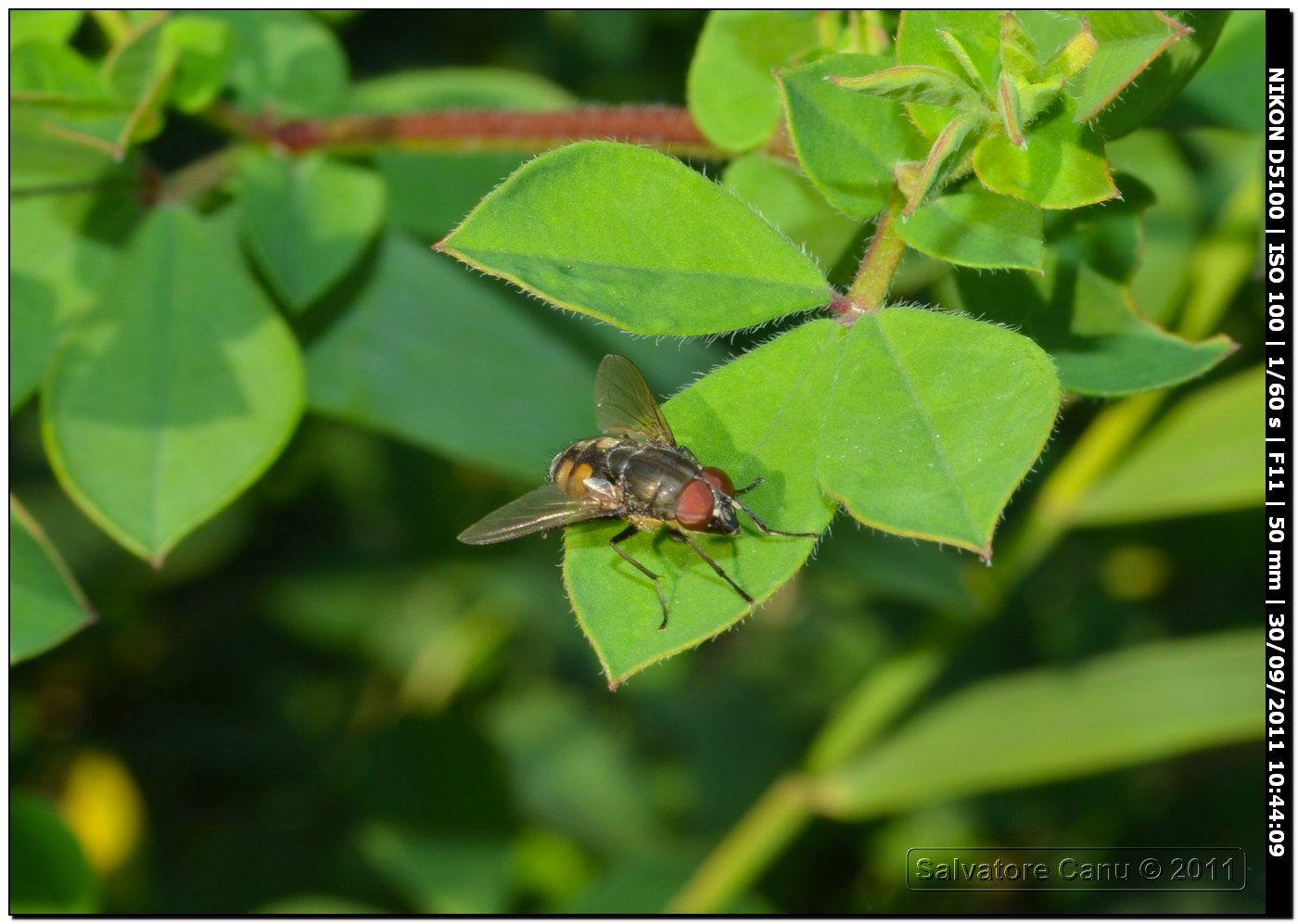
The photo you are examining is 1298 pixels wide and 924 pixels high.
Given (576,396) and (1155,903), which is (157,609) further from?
(1155,903)

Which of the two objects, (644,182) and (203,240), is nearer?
(644,182)

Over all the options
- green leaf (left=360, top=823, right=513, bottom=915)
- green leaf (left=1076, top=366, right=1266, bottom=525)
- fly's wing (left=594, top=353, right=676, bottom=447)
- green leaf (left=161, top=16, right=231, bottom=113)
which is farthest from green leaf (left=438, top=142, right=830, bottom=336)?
green leaf (left=360, top=823, right=513, bottom=915)

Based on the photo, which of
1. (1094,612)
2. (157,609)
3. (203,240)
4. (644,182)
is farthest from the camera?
(157,609)

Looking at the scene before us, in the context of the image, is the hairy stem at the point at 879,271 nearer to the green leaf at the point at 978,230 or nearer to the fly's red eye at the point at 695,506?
the green leaf at the point at 978,230

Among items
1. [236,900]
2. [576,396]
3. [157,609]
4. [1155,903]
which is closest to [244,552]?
[157,609]

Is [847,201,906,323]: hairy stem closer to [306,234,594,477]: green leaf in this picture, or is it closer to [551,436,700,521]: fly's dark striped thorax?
[551,436,700,521]: fly's dark striped thorax

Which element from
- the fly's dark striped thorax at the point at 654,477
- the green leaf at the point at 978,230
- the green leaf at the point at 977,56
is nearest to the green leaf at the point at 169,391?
the fly's dark striped thorax at the point at 654,477
